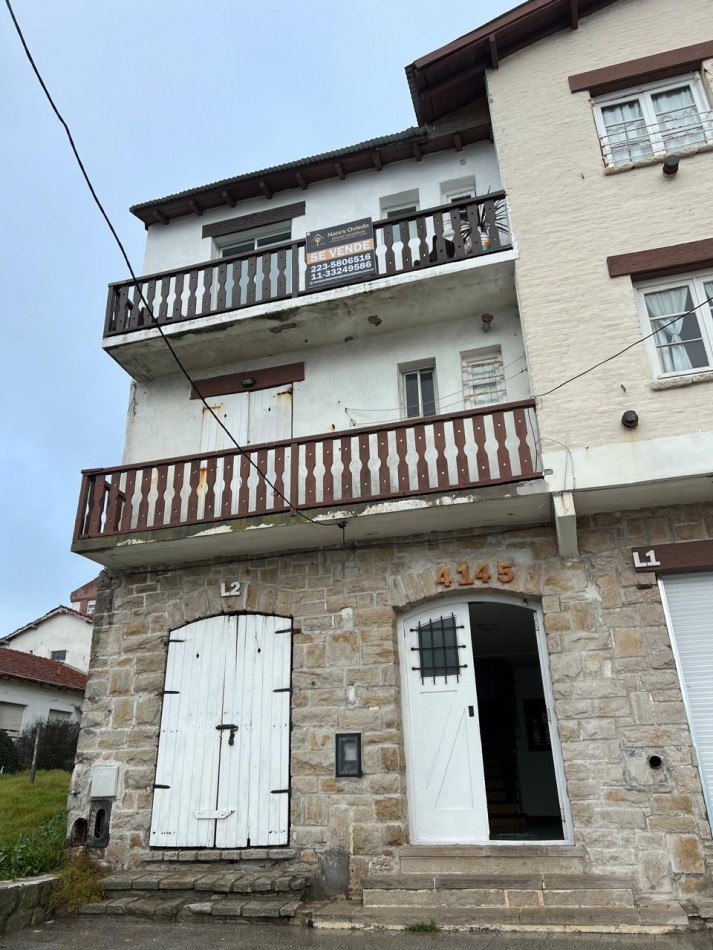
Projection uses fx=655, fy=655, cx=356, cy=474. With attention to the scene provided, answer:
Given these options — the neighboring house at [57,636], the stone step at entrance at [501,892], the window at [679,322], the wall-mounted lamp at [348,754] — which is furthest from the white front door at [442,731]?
the neighboring house at [57,636]

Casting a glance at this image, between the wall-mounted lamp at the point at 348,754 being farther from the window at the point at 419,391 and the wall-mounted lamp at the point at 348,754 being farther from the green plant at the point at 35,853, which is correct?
the window at the point at 419,391

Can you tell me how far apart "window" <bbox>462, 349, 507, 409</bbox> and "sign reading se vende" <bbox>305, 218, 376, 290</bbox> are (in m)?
1.77

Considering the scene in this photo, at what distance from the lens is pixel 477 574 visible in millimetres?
7289

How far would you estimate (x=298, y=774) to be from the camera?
23.4 ft

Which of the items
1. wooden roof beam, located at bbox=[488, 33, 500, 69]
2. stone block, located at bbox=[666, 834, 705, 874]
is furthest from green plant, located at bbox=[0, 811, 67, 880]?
wooden roof beam, located at bbox=[488, 33, 500, 69]

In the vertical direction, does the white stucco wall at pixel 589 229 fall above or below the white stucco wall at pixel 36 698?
above

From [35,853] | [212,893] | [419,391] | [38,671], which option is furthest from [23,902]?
[38,671]

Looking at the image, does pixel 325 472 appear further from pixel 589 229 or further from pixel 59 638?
pixel 59 638

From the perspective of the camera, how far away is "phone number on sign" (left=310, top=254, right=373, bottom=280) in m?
8.70

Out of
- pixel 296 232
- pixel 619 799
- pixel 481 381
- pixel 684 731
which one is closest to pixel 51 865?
pixel 619 799

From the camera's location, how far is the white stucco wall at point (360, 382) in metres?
8.63

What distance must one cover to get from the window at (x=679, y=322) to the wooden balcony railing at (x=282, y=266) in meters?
1.97

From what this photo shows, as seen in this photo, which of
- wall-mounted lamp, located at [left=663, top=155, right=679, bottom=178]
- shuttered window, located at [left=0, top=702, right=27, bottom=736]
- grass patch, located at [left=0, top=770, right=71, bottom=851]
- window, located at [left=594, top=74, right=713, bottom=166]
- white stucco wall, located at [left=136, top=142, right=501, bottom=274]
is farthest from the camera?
shuttered window, located at [left=0, top=702, right=27, bottom=736]

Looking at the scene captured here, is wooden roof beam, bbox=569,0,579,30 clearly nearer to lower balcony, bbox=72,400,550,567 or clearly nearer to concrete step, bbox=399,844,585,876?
lower balcony, bbox=72,400,550,567
